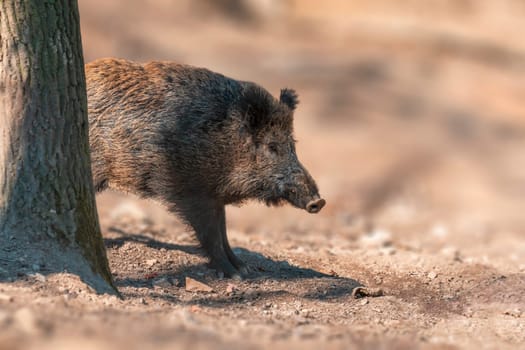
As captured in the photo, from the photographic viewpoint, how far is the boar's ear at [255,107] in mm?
7297

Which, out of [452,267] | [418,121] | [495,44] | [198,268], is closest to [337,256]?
[452,267]

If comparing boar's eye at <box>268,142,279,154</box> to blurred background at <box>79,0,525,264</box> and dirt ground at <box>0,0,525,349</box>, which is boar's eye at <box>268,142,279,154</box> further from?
blurred background at <box>79,0,525,264</box>

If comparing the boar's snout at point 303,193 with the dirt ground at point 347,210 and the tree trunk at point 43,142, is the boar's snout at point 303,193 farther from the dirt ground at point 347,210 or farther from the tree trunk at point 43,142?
the tree trunk at point 43,142

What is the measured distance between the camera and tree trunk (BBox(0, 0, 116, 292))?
5.46 m

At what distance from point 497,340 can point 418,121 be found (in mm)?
14548

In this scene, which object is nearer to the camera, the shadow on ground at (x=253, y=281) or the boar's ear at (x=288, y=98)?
the shadow on ground at (x=253, y=281)

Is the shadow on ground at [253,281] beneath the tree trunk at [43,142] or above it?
beneath

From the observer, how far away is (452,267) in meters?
8.07

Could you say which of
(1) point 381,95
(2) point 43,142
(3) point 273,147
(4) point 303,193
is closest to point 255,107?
(3) point 273,147

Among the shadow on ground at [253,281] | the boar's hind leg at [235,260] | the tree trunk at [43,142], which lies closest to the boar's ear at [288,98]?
the boar's hind leg at [235,260]

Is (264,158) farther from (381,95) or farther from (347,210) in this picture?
(381,95)

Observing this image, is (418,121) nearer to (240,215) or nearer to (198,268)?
(240,215)

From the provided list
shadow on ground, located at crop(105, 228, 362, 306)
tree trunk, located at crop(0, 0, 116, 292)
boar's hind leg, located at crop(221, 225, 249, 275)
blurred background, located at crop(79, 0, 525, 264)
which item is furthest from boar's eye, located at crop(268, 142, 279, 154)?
blurred background, located at crop(79, 0, 525, 264)

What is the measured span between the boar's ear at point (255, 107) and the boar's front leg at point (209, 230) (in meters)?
0.82
